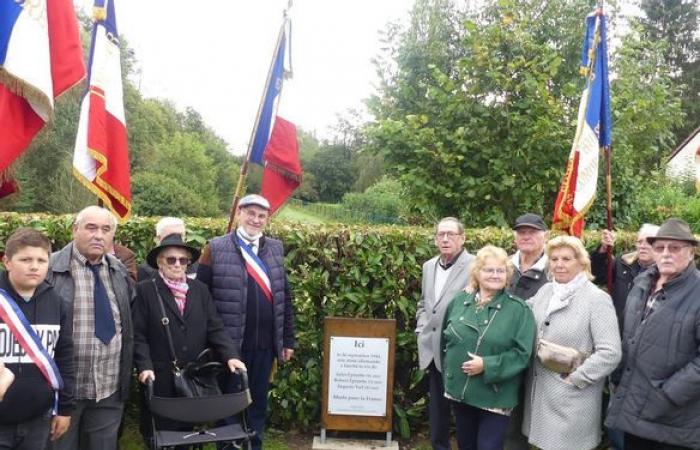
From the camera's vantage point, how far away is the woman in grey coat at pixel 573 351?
10.9 feet

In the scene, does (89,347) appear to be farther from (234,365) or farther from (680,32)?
(680,32)

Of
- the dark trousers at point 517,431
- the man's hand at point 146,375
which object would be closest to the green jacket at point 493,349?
the dark trousers at point 517,431

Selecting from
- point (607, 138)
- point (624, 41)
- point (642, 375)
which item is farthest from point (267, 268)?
point (624, 41)

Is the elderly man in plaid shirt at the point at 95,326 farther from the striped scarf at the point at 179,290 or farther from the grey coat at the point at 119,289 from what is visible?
the striped scarf at the point at 179,290

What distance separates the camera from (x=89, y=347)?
332cm

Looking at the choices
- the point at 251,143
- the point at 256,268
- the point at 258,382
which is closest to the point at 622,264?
the point at 256,268

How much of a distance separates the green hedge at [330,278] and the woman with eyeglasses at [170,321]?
4.66 ft

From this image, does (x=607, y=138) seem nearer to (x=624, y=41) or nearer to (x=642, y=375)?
(x=642, y=375)

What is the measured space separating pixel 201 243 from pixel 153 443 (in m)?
2.15

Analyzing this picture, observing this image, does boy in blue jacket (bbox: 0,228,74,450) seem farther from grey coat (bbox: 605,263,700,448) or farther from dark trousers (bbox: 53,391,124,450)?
grey coat (bbox: 605,263,700,448)

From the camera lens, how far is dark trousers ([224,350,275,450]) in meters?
4.26

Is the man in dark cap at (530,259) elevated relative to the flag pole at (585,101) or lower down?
lower down

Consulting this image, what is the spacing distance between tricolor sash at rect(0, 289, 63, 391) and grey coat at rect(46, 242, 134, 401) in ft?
1.04

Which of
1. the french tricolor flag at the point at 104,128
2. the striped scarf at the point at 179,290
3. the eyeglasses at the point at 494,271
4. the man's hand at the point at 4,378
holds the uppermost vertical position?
the french tricolor flag at the point at 104,128
